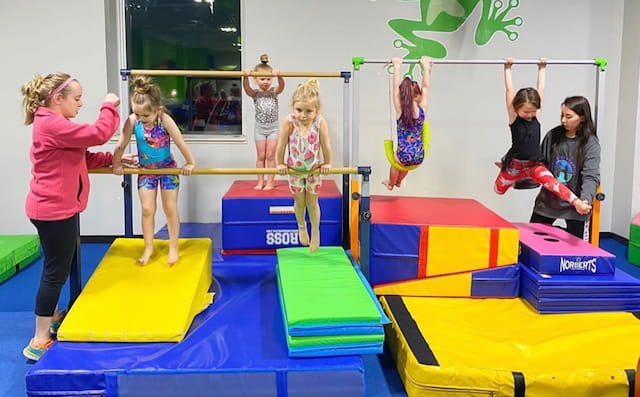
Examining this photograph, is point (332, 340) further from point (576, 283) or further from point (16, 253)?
point (16, 253)

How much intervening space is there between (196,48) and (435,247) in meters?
3.98

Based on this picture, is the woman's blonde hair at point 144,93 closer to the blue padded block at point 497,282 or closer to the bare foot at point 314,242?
the bare foot at point 314,242

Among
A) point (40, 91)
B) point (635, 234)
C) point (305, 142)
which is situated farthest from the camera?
point (635, 234)

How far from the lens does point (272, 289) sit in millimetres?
3781

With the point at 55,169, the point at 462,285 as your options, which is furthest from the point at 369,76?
the point at 55,169

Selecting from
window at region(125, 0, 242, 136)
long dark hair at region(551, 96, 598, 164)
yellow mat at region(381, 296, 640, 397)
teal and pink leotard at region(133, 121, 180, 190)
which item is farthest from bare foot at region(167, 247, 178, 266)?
long dark hair at region(551, 96, 598, 164)

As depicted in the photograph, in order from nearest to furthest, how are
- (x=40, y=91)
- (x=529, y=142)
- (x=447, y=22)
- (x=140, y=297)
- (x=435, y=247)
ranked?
1. (x=40, y=91)
2. (x=140, y=297)
3. (x=435, y=247)
4. (x=529, y=142)
5. (x=447, y=22)

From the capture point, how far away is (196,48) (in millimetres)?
6430

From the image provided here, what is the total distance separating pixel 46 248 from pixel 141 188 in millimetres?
775

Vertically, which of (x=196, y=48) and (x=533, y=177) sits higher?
(x=196, y=48)

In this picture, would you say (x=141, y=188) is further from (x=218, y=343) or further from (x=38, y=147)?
(x=218, y=343)

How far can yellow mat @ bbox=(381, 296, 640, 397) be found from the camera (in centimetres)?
275

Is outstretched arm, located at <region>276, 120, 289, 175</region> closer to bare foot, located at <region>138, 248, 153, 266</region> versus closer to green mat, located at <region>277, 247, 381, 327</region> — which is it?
green mat, located at <region>277, 247, 381, 327</region>

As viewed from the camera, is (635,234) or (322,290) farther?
(635,234)
